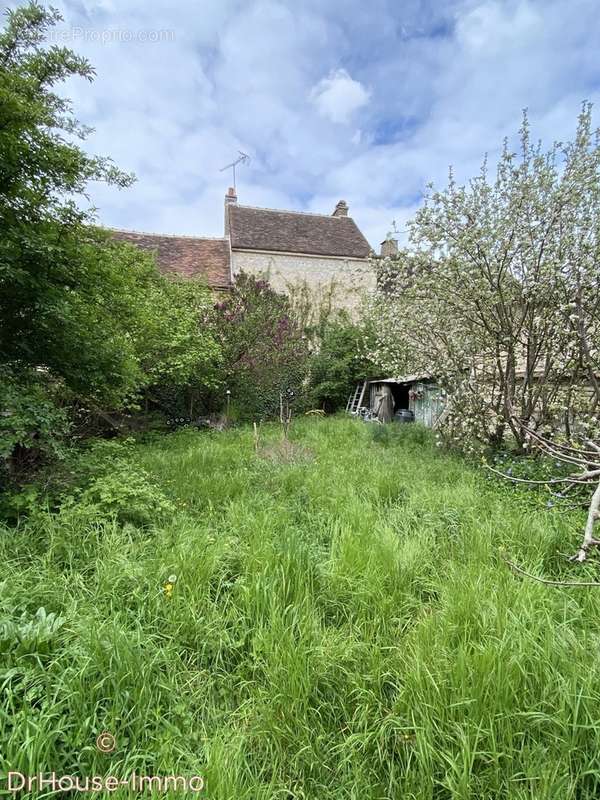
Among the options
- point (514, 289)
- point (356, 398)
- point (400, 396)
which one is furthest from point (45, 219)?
point (356, 398)

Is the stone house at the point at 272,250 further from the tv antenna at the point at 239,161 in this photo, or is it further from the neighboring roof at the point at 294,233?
the tv antenna at the point at 239,161

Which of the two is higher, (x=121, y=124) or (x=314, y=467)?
(x=121, y=124)

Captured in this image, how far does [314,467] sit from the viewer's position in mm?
6207

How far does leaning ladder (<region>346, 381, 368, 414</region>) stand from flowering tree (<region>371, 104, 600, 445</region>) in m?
8.60

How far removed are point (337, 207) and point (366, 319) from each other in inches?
593

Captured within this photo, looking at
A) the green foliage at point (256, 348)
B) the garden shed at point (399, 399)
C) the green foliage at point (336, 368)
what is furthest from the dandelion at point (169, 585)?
the green foliage at point (336, 368)

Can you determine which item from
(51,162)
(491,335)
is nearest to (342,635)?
(51,162)

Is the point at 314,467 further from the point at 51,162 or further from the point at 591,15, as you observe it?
the point at 591,15

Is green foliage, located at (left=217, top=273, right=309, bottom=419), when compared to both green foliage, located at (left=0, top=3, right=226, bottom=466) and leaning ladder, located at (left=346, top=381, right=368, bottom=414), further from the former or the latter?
green foliage, located at (left=0, top=3, right=226, bottom=466)

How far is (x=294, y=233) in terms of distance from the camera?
1850 centimetres

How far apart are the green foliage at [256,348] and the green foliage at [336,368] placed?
2250 mm

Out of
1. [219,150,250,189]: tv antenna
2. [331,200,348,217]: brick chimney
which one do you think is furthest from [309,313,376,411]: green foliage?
[219,150,250,189]: tv antenna

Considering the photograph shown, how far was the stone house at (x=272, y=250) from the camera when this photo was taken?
655 inches

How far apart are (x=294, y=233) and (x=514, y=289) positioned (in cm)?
1501
